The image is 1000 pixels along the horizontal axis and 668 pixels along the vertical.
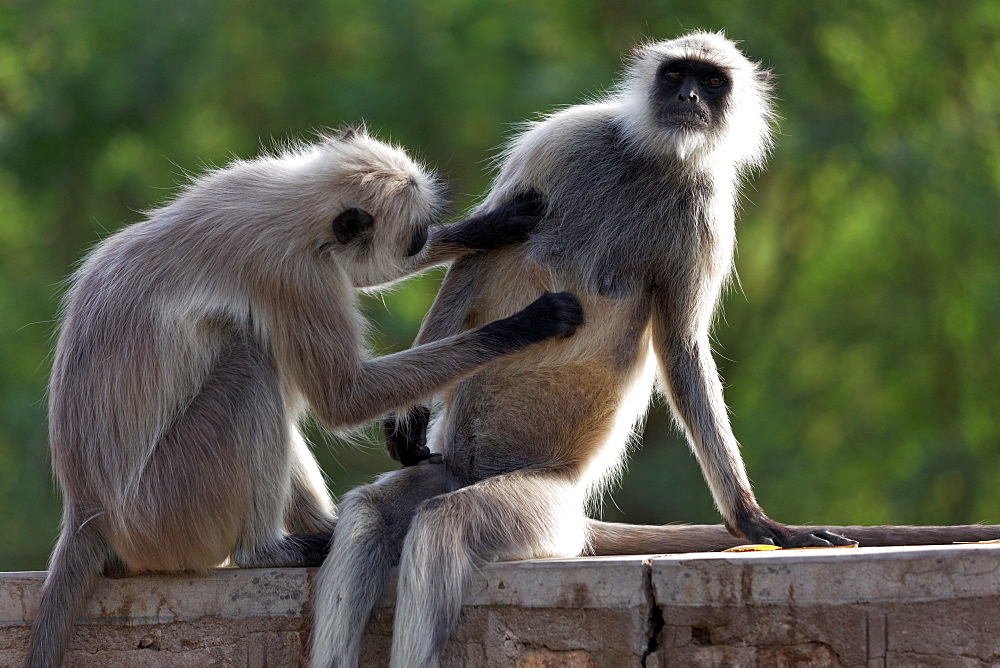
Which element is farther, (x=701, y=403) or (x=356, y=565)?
(x=701, y=403)

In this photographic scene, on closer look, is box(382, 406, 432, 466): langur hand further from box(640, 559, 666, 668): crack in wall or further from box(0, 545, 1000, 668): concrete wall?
box(640, 559, 666, 668): crack in wall

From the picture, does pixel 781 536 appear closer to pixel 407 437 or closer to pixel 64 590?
pixel 407 437

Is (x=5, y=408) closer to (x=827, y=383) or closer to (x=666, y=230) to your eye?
(x=827, y=383)

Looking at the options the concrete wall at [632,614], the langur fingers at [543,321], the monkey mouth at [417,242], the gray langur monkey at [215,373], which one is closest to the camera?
the concrete wall at [632,614]

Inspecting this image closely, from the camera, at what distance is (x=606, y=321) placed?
3691 mm

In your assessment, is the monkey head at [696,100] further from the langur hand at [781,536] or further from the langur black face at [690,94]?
the langur hand at [781,536]

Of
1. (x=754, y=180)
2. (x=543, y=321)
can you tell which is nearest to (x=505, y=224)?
(x=543, y=321)

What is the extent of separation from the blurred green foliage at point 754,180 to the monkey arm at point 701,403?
5.14 metres

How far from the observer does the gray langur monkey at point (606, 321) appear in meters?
3.63

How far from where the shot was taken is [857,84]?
10.0 meters

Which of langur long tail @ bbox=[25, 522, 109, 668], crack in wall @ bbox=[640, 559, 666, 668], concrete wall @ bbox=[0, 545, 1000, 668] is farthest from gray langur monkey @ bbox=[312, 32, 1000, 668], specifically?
langur long tail @ bbox=[25, 522, 109, 668]

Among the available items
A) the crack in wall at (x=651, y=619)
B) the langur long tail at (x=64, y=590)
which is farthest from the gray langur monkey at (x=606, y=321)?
the langur long tail at (x=64, y=590)

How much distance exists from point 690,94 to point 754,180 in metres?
6.34

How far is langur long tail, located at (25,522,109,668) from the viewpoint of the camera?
3.28 meters
